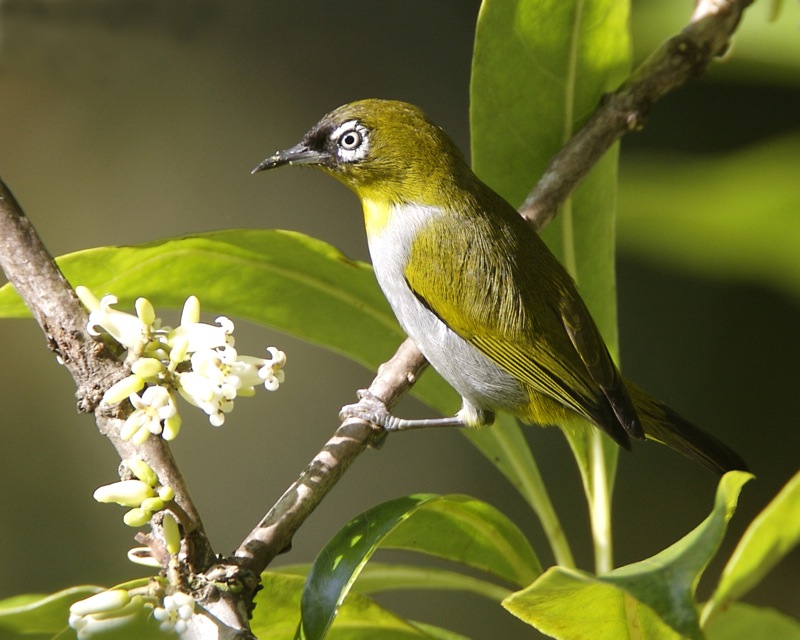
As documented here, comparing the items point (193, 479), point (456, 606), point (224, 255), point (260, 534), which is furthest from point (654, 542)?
point (260, 534)

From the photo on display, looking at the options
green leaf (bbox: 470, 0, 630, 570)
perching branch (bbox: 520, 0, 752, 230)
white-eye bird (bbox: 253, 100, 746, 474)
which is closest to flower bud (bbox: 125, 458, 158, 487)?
white-eye bird (bbox: 253, 100, 746, 474)

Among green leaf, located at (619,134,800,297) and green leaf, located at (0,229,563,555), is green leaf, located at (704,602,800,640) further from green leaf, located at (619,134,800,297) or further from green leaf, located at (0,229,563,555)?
green leaf, located at (619,134,800,297)

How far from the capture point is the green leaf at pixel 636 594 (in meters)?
0.97

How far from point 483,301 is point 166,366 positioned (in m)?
0.82

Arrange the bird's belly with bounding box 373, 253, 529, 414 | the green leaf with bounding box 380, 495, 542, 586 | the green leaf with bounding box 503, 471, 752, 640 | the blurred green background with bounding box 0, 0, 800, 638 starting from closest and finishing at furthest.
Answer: the green leaf with bounding box 503, 471, 752, 640 → the green leaf with bounding box 380, 495, 542, 586 → the bird's belly with bounding box 373, 253, 529, 414 → the blurred green background with bounding box 0, 0, 800, 638

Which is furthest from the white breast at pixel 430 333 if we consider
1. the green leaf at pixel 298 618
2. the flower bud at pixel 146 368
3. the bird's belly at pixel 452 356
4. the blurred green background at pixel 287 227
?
the blurred green background at pixel 287 227

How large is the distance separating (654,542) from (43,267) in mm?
3750

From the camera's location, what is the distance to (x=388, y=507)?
1389 millimetres

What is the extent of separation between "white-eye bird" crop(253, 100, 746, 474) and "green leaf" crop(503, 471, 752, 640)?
0.59 m

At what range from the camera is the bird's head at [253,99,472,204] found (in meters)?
2.06

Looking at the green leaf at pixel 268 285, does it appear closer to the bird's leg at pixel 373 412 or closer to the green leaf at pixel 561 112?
the bird's leg at pixel 373 412

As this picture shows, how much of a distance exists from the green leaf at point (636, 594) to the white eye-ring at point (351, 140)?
1180 millimetres

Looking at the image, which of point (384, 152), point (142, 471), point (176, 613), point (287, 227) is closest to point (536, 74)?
point (384, 152)

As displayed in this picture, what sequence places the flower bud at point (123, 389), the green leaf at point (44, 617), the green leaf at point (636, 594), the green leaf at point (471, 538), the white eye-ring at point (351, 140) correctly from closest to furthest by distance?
the green leaf at point (636, 594) < the flower bud at point (123, 389) < the green leaf at point (44, 617) < the green leaf at point (471, 538) < the white eye-ring at point (351, 140)
